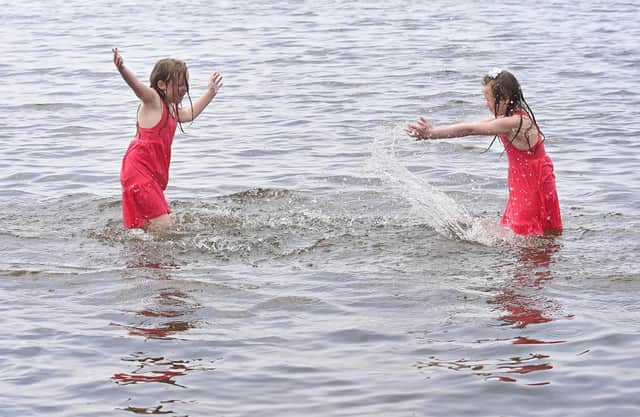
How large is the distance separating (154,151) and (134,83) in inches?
30.0

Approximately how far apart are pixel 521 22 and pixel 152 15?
8.51 m

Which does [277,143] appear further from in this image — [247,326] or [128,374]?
[128,374]

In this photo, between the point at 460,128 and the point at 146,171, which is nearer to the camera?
the point at 460,128

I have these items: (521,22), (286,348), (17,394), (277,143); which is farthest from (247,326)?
(521,22)

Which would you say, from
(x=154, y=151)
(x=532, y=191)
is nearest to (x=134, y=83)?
(x=154, y=151)

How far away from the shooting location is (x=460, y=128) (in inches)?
289

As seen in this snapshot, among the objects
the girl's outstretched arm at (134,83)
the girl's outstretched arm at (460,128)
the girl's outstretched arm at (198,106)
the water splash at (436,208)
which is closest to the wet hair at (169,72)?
the girl's outstretched arm at (134,83)

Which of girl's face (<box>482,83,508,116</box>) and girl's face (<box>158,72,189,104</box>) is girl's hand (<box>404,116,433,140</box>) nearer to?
girl's face (<box>482,83,508,116</box>)

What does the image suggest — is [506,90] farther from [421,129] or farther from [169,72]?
[169,72]

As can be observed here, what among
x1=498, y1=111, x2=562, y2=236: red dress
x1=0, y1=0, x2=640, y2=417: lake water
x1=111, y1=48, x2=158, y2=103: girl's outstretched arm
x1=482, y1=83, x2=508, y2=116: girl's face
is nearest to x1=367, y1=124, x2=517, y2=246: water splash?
x1=0, y1=0, x2=640, y2=417: lake water

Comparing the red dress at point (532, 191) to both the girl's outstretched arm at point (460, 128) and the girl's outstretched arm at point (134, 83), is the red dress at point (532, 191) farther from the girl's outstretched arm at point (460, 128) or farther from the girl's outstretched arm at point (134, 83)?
the girl's outstretched arm at point (134, 83)

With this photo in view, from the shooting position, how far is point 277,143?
12.3 m

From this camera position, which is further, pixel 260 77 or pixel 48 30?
pixel 48 30

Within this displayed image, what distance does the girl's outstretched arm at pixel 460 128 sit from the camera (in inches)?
279
